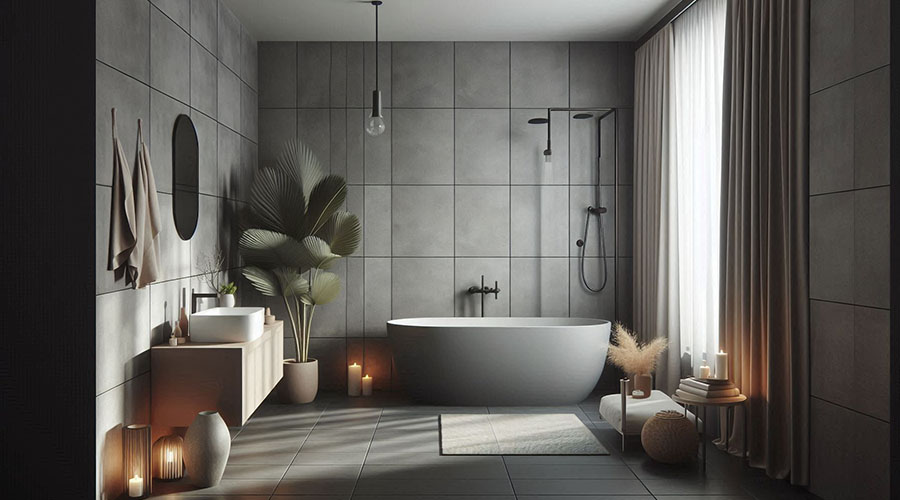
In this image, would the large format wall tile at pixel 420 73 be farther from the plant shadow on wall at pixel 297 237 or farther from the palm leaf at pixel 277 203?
the palm leaf at pixel 277 203

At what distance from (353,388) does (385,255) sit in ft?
3.63

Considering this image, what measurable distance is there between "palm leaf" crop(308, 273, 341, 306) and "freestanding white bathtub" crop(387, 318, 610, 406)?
53cm

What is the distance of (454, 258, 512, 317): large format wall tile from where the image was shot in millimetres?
6047

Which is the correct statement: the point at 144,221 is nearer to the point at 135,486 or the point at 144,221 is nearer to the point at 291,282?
the point at 135,486

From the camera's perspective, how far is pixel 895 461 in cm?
257

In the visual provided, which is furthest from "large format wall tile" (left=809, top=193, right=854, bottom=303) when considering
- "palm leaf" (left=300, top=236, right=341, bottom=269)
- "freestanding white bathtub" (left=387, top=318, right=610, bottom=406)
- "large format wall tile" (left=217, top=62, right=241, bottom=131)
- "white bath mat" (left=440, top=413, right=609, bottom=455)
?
"large format wall tile" (left=217, top=62, right=241, bottom=131)

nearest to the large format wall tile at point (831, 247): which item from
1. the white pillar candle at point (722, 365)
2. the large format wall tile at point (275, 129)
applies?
the white pillar candle at point (722, 365)

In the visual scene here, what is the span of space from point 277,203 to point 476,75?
6.53 feet

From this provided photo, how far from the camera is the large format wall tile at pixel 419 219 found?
603cm

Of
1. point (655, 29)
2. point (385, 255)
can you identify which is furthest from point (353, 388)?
point (655, 29)

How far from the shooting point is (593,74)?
6.05 metres

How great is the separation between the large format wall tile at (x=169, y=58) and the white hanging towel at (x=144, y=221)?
0.42 m

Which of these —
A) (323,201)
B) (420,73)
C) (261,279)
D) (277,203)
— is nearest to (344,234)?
(323,201)

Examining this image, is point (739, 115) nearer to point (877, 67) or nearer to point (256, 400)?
point (877, 67)
